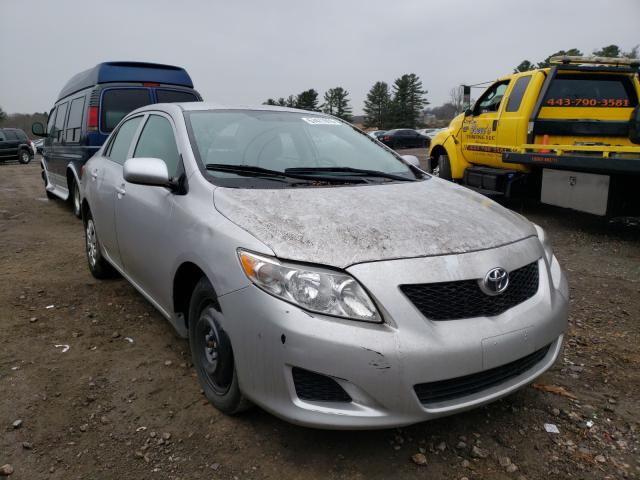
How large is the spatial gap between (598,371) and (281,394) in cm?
205

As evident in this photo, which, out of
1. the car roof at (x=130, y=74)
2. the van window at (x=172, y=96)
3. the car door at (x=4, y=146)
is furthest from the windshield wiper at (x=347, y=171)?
the car door at (x=4, y=146)

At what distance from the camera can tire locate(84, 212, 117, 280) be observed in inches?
173

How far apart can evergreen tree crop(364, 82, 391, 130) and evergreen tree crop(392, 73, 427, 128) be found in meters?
2.89

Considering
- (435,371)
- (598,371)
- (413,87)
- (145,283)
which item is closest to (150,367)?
(145,283)

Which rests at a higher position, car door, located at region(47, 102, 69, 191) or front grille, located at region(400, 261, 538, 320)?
car door, located at region(47, 102, 69, 191)

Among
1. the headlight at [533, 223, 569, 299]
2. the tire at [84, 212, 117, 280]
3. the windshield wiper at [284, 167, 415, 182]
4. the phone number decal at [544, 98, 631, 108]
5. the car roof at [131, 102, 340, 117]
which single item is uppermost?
the phone number decal at [544, 98, 631, 108]

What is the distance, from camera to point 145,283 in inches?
126

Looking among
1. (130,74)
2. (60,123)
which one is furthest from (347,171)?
(60,123)

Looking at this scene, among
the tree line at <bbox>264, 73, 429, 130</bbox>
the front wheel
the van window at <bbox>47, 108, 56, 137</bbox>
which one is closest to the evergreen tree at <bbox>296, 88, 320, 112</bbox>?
the tree line at <bbox>264, 73, 429, 130</bbox>

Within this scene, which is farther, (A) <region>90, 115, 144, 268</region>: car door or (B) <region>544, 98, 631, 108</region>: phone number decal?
(B) <region>544, 98, 631, 108</region>: phone number decal

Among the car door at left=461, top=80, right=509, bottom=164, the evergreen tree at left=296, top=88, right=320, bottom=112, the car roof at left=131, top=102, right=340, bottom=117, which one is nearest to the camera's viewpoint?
the car roof at left=131, top=102, right=340, bottom=117

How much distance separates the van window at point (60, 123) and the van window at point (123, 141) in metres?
4.70

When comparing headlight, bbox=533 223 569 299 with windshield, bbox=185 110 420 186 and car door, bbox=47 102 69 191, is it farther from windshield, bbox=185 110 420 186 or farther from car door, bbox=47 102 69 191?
car door, bbox=47 102 69 191

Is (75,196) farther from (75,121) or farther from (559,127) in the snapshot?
(559,127)
